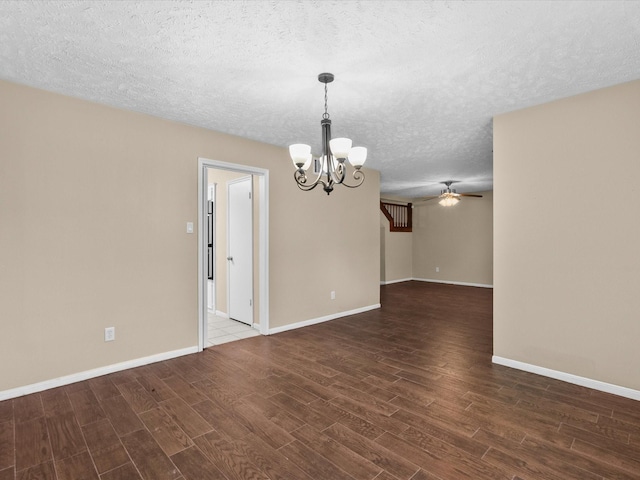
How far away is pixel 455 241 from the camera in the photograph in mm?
8961

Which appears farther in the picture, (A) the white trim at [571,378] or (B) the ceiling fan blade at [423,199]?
(B) the ceiling fan blade at [423,199]

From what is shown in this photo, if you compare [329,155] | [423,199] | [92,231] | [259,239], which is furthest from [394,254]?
[92,231]

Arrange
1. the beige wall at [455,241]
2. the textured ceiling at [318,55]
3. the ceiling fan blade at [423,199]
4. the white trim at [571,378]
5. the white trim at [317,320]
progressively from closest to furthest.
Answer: the textured ceiling at [318,55], the white trim at [571,378], the white trim at [317,320], the beige wall at [455,241], the ceiling fan blade at [423,199]

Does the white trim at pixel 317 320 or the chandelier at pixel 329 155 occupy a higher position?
the chandelier at pixel 329 155

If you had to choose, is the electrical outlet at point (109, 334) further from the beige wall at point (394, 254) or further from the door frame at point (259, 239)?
the beige wall at point (394, 254)

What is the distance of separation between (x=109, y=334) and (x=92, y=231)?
951mm

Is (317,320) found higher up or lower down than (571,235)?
lower down

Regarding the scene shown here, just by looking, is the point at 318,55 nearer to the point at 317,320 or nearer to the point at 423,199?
the point at 317,320

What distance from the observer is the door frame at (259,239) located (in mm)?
3699

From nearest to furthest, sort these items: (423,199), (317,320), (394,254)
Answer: (317,320)
(394,254)
(423,199)

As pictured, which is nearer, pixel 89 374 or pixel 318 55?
pixel 318 55

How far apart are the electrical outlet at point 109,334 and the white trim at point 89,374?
0.79 ft

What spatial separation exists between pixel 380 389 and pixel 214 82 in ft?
9.10

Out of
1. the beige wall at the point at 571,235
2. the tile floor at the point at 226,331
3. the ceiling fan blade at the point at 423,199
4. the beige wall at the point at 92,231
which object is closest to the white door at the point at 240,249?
the tile floor at the point at 226,331
